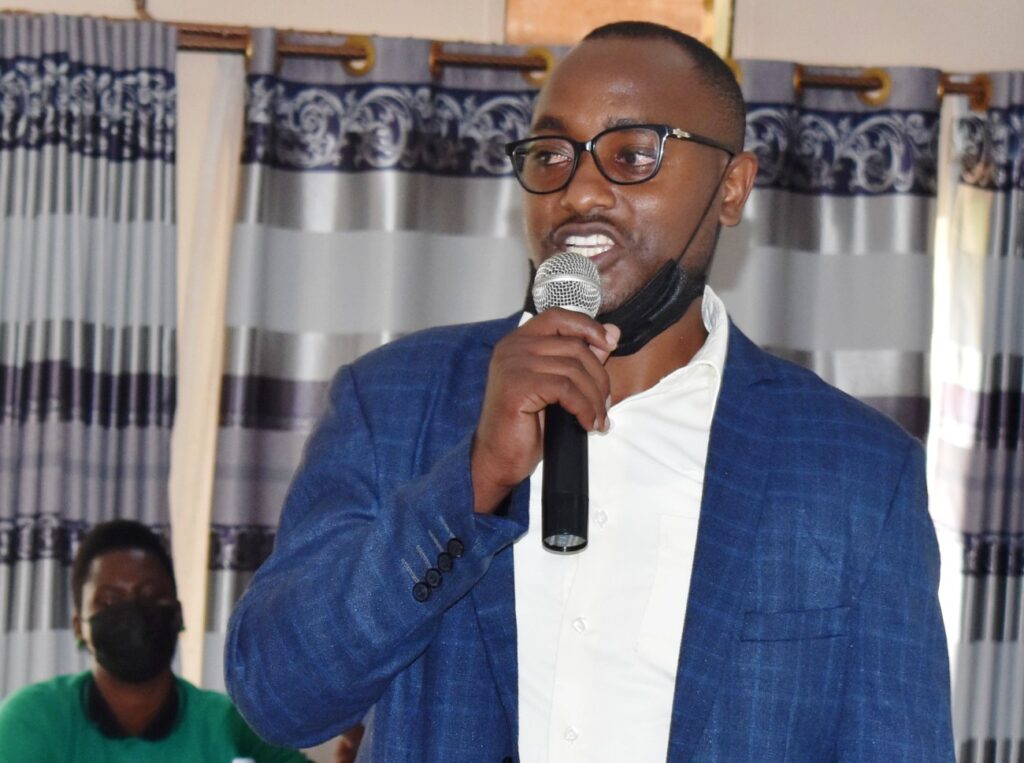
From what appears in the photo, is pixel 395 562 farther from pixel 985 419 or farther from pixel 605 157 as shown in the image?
pixel 985 419

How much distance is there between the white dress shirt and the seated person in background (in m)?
2.30

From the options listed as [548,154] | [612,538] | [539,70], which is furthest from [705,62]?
[539,70]

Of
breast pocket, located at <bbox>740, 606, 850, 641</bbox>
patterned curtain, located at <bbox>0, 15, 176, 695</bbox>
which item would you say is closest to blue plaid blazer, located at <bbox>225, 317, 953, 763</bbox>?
breast pocket, located at <bbox>740, 606, 850, 641</bbox>

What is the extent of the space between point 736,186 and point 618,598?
2.09ft

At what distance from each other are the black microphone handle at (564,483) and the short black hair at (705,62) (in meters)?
0.66

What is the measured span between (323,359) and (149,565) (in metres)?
0.82

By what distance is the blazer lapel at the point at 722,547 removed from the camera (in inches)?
61.7

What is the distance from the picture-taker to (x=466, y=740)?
157 cm

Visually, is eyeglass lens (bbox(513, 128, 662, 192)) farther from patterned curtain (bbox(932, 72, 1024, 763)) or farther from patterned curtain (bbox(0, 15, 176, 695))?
→ patterned curtain (bbox(932, 72, 1024, 763))

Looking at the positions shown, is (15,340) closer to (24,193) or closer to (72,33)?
(24,193)

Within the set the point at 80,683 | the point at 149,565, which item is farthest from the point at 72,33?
the point at 80,683

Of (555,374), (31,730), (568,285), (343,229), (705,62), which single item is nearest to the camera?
(555,374)

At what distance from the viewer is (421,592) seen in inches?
57.2

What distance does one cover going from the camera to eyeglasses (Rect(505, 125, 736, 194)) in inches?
68.6
